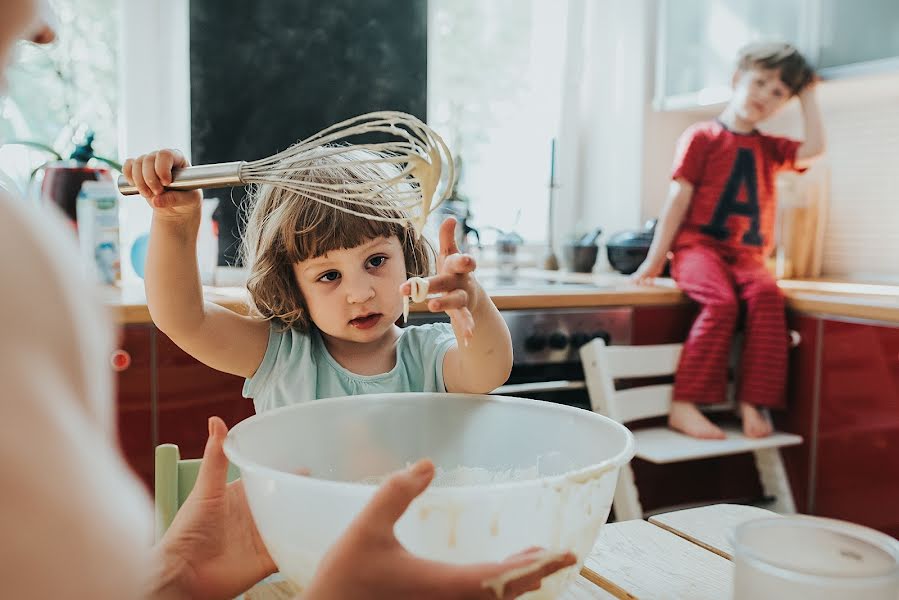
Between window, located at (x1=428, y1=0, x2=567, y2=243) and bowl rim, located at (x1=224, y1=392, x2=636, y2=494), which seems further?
window, located at (x1=428, y1=0, x2=567, y2=243)

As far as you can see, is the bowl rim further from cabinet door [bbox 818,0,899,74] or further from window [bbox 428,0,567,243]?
window [bbox 428,0,567,243]

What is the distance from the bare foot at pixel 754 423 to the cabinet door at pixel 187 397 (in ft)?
3.60

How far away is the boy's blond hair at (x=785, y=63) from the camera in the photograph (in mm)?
1898

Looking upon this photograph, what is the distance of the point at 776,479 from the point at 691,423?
0.83 ft

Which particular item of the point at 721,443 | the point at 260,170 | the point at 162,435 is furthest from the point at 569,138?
the point at 260,170

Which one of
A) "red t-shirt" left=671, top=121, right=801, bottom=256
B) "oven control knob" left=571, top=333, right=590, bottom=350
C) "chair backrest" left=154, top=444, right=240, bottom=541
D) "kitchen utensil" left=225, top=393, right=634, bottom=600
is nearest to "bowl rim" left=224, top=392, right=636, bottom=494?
"kitchen utensil" left=225, top=393, right=634, bottom=600

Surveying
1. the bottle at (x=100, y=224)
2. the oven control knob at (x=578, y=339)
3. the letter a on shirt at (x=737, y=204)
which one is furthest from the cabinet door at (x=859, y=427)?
the bottle at (x=100, y=224)

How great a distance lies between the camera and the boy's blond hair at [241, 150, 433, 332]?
2.75ft

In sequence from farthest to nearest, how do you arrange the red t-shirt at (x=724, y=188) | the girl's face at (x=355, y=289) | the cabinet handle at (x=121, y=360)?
the red t-shirt at (x=724, y=188) < the cabinet handle at (x=121, y=360) < the girl's face at (x=355, y=289)

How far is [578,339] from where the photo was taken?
1.78 meters

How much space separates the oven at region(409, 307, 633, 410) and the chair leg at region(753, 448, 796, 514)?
43cm

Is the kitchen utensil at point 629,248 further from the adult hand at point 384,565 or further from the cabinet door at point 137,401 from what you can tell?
the adult hand at point 384,565

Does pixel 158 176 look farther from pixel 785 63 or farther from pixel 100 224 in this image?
pixel 785 63

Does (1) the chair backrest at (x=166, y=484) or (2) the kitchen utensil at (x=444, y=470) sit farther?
(1) the chair backrest at (x=166, y=484)
